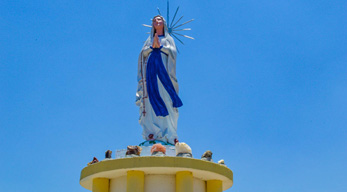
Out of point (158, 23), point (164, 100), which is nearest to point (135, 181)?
point (164, 100)

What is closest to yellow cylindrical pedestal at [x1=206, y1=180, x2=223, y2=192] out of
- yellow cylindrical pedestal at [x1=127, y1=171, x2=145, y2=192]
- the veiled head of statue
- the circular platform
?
the circular platform

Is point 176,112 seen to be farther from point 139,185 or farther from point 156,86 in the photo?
point 139,185

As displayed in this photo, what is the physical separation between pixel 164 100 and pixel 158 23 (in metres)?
2.98

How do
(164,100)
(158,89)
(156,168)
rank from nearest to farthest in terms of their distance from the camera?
(156,168)
(164,100)
(158,89)

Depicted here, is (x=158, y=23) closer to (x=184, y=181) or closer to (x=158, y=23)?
(x=158, y=23)

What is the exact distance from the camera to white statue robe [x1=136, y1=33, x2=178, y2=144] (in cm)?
1360

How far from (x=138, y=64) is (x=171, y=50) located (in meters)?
1.28

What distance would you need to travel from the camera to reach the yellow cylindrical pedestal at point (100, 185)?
1107cm

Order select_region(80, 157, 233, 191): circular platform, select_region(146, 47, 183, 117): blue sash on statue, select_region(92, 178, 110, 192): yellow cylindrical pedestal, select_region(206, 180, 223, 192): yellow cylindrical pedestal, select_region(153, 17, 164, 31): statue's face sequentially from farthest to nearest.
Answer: select_region(153, 17, 164, 31): statue's face → select_region(146, 47, 183, 117): blue sash on statue → select_region(206, 180, 223, 192): yellow cylindrical pedestal → select_region(92, 178, 110, 192): yellow cylindrical pedestal → select_region(80, 157, 233, 191): circular platform

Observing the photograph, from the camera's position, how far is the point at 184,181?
10.5 metres

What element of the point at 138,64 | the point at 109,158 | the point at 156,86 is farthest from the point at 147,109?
the point at 109,158

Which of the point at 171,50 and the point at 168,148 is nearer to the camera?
the point at 168,148

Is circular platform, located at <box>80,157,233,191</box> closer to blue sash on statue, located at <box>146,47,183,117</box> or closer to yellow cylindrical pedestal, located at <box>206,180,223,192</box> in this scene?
yellow cylindrical pedestal, located at <box>206,180,223,192</box>

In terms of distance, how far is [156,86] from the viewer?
14.3 metres
